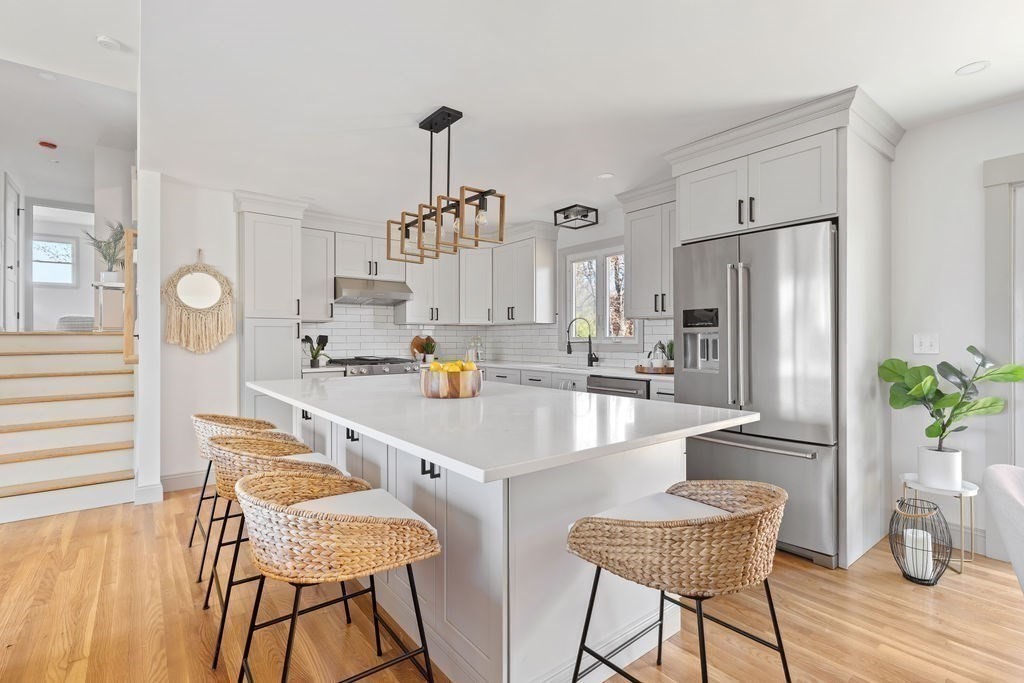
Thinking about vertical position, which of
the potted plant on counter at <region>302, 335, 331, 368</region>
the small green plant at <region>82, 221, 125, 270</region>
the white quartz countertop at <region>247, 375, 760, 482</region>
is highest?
the small green plant at <region>82, 221, 125, 270</region>

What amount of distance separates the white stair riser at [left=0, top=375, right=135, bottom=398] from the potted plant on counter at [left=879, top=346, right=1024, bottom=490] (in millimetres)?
5480

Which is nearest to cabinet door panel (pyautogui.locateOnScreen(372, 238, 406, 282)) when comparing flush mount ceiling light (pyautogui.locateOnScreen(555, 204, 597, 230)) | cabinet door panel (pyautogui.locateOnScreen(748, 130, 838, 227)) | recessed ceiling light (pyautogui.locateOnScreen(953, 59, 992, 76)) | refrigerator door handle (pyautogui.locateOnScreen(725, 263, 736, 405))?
flush mount ceiling light (pyautogui.locateOnScreen(555, 204, 597, 230))

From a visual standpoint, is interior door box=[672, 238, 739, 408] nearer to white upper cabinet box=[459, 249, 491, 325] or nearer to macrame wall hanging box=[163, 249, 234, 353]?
white upper cabinet box=[459, 249, 491, 325]

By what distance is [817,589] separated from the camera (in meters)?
2.45

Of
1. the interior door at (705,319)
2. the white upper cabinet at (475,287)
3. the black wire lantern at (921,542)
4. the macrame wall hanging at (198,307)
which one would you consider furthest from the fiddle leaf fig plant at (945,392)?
the macrame wall hanging at (198,307)

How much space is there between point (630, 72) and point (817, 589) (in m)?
2.57

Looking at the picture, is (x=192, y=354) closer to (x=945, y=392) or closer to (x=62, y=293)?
(x=945, y=392)

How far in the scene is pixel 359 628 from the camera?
6.94 ft

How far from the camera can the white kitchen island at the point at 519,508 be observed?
151 cm

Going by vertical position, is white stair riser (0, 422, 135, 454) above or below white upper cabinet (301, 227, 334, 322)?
below

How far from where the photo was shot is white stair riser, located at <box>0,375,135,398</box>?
390cm

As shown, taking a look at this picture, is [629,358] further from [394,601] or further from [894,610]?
[394,601]

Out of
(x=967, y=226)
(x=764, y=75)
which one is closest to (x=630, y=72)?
(x=764, y=75)

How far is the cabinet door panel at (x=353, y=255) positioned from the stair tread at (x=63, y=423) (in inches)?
84.3
